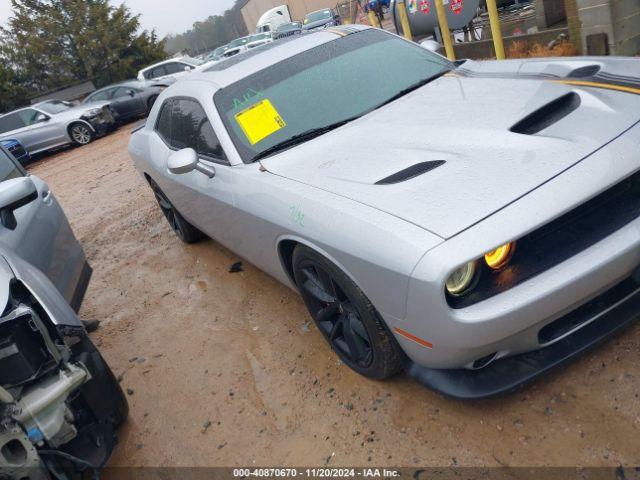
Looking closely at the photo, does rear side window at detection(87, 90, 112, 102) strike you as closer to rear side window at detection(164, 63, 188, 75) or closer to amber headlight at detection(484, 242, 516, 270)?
rear side window at detection(164, 63, 188, 75)

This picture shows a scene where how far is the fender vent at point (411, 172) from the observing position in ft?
7.58

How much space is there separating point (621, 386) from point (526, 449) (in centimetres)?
51

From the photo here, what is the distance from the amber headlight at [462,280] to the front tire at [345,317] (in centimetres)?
44

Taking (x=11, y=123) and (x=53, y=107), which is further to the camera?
(x=53, y=107)

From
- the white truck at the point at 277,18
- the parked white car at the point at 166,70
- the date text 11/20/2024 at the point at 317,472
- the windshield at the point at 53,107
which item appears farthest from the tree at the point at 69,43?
the date text 11/20/2024 at the point at 317,472

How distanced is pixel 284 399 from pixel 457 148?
60.8 inches

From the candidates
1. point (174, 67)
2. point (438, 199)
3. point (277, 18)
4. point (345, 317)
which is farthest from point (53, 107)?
point (277, 18)

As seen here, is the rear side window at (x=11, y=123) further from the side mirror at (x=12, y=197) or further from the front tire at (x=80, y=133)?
the side mirror at (x=12, y=197)

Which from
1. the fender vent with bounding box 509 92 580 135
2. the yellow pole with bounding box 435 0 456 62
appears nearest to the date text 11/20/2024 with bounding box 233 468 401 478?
the fender vent with bounding box 509 92 580 135

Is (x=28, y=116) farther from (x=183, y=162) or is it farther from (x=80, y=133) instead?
(x=183, y=162)

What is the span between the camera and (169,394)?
126 inches

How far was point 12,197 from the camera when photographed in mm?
3086

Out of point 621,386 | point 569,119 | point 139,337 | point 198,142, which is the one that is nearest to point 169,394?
point 139,337

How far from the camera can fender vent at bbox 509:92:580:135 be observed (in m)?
2.39
